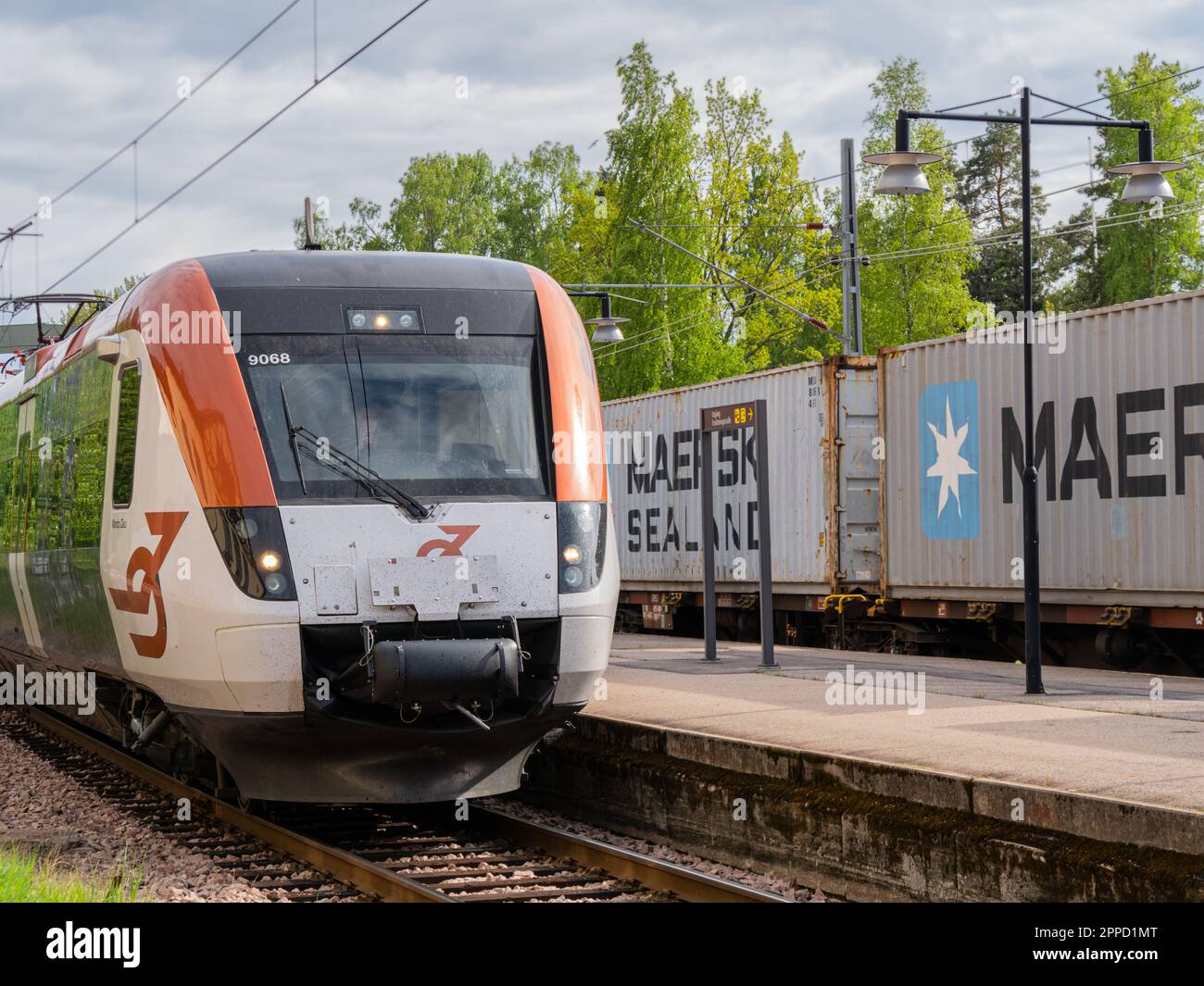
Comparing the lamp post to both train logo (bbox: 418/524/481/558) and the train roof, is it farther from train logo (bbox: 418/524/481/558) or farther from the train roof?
train logo (bbox: 418/524/481/558)

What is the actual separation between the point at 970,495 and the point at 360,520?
9921 millimetres

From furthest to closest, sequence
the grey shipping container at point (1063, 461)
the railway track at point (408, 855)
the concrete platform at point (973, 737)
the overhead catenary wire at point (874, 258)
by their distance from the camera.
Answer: the overhead catenary wire at point (874, 258), the grey shipping container at point (1063, 461), the railway track at point (408, 855), the concrete platform at point (973, 737)

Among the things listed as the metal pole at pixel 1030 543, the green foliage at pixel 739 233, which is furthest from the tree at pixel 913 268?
the metal pole at pixel 1030 543

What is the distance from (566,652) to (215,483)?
2031 mm

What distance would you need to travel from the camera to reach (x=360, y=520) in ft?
26.5

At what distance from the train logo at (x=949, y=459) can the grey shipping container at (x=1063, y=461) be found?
2 centimetres

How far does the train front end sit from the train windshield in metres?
0.01

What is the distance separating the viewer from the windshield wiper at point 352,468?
8195mm

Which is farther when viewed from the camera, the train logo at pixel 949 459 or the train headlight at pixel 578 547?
the train logo at pixel 949 459

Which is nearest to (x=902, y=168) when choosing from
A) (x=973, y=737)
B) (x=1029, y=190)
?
(x=1029, y=190)

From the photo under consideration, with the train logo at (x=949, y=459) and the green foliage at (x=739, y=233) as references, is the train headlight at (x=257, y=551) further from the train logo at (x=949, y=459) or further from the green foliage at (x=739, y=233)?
the green foliage at (x=739, y=233)

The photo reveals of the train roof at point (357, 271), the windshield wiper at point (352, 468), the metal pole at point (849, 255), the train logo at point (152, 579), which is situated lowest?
the train logo at point (152, 579)

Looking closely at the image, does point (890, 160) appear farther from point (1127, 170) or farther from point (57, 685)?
point (57, 685)
